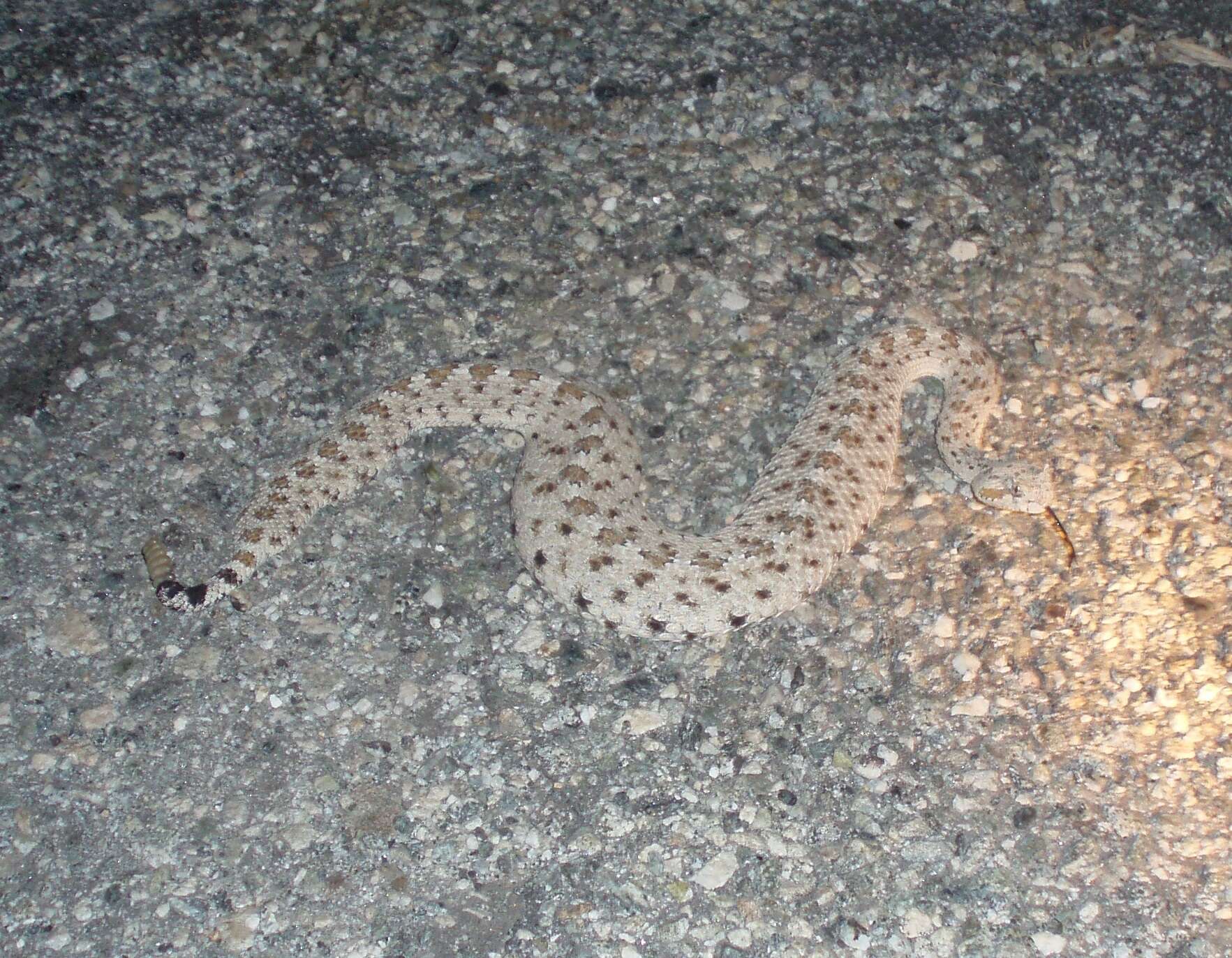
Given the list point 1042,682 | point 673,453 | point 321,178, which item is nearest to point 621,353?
point 673,453

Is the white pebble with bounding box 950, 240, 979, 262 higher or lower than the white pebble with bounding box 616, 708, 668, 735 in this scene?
higher

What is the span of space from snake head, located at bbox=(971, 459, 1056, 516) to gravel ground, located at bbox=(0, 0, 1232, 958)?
131mm

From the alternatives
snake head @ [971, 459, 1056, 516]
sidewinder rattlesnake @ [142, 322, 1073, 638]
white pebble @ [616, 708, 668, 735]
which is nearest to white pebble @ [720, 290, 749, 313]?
sidewinder rattlesnake @ [142, 322, 1073, 638]

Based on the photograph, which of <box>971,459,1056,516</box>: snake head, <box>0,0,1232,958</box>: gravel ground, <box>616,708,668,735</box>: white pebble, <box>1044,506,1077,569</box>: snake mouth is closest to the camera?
<box>0,0,1232,958</box>: gravel ground

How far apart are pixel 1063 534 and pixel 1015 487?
1.08 feet

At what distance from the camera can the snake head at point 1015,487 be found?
570 centimetres

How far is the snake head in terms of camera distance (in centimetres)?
570

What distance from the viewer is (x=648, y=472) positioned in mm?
6168

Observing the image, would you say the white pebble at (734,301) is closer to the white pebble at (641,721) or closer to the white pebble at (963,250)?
the white pebble at (963,250)

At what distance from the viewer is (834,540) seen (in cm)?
568

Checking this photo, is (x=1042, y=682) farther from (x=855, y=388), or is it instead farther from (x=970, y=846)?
(x=855, y=388)

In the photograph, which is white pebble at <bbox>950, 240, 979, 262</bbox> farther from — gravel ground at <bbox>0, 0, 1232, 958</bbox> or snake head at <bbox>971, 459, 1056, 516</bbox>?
snake head at <bbox>971, 459, 1056, 516</bbox>

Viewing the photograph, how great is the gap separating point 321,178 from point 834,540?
3945 mm

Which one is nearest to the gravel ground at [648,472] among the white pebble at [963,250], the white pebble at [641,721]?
the white pebble at [641,721]
